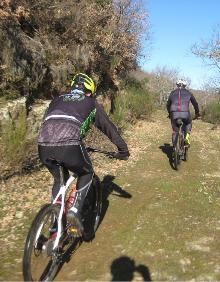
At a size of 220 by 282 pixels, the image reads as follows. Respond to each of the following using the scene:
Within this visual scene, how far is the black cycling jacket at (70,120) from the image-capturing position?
15.1 feet

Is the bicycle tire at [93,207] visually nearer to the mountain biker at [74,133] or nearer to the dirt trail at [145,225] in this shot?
the dirt trail at [145,225]

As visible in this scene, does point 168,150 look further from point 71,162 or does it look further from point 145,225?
point 71,162

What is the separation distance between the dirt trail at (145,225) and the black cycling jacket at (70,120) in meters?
1.64

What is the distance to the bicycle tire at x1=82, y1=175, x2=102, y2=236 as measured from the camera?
18.9 ft

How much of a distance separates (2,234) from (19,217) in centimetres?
67

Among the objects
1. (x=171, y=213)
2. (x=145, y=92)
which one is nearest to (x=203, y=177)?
(x=171, y=213)

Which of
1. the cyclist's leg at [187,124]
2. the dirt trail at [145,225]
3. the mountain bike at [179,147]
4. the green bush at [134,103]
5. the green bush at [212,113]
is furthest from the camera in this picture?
the green bush at [212,113]

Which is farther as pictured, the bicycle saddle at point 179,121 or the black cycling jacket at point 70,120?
the bicycle saddle at point 179,121

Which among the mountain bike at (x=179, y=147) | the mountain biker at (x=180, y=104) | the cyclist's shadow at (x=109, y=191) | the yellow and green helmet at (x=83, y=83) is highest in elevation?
the yellow and green helmet at (x=83, y=83)

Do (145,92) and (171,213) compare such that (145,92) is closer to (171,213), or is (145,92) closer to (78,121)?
(171,213)

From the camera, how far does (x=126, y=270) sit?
198 inches

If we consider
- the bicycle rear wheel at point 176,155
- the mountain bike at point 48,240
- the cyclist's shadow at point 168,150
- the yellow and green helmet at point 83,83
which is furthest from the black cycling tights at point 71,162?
the cyclist's shadow at point 168,150

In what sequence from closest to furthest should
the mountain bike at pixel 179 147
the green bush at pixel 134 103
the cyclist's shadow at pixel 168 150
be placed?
the mountain bike at pixel 179 147 < the cyclist's shadow at pixel 168 150 < the green bush at pixel 134 103

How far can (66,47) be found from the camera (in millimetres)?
14594
